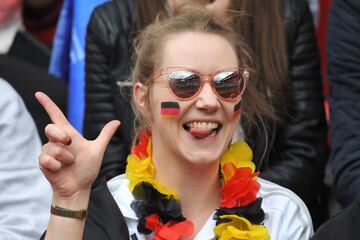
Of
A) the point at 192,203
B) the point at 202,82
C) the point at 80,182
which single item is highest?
the point at 202,82

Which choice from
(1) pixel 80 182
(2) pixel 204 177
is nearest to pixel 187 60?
(2) pixel 204 177

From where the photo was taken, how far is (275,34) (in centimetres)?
355

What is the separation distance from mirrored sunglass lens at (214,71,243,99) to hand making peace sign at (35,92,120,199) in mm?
421

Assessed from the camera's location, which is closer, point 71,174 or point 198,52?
point 71,174

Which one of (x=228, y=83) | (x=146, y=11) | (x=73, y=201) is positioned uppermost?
(x=146, y=11)

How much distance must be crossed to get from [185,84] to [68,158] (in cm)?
50

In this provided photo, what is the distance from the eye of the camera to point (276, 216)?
111 inches

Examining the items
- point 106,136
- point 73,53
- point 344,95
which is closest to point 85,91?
point 73,53

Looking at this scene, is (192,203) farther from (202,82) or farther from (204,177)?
(202,82)

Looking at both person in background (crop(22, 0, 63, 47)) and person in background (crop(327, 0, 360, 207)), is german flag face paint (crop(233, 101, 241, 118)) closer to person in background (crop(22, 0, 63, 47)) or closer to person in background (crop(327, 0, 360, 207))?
person in background (crop(327, 0, 360, 207))

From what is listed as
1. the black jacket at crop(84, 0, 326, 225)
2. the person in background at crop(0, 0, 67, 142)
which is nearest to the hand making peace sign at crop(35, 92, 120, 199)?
the black jacket at crop(84, 0, 326, 225)

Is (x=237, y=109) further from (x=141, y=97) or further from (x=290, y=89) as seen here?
(x=290, y=89)

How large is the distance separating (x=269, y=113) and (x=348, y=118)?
0.33 metres

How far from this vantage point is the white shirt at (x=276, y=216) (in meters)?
2.80
